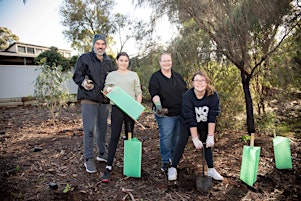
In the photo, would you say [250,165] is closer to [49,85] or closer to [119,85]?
[119,85]

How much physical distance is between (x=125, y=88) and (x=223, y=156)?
1.71 metres

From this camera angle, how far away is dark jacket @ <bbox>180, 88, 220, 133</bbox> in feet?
6.89

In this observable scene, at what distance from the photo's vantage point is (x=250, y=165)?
2.10 metres

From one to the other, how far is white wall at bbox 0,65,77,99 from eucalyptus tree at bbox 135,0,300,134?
694cm

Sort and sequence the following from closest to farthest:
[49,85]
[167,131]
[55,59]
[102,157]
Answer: [167,131] → [102,157] → [49,85] → [55,59]

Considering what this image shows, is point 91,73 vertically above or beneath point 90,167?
above

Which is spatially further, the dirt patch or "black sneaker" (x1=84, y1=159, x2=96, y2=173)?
"black sneaker" (x1=84, y1=159, x2=96, y2=173)

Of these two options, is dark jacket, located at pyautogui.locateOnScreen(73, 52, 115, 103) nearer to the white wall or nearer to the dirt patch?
the dirt patch

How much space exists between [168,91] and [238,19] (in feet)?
5.23

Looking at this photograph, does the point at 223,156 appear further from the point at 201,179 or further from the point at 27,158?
the point at 27,158

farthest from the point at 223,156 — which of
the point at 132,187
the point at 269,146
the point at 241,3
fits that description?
the point at 241,3

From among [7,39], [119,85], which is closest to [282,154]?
[119,85]

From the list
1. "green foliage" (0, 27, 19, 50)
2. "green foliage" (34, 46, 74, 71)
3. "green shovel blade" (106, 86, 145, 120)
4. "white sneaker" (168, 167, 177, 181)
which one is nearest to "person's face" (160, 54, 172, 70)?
"green shovel blade" (106, 86, 145, 120)

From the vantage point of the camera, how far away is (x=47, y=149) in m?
3.22
